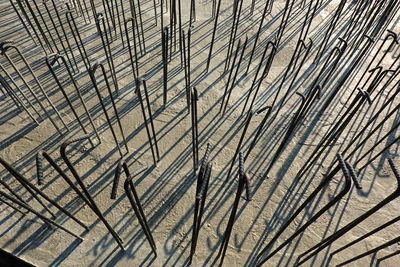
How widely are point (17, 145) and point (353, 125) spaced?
211 inches

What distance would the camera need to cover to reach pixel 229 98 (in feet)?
15.5

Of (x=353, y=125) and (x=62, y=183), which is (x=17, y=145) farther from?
(x=353, y=125)

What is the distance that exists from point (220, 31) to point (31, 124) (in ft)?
14.8

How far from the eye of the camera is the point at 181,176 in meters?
3.71

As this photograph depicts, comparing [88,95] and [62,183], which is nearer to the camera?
[62,183]

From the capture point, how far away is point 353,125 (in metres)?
4.39

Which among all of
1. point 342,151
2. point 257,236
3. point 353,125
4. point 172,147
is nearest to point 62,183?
point 172,147

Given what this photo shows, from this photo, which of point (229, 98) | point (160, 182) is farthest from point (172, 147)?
point (229, 98)

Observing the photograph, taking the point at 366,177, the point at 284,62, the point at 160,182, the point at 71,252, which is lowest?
the point at 71,252

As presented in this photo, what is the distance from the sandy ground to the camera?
305 centimetres

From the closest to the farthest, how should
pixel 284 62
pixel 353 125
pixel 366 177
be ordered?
pixel 366 177 → pixel 353 125 → pixel 284 62

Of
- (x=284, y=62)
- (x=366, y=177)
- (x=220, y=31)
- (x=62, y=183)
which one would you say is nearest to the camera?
(x=62, y=183)

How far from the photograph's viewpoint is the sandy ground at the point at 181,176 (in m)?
3.05

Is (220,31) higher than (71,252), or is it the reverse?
(220,31)
